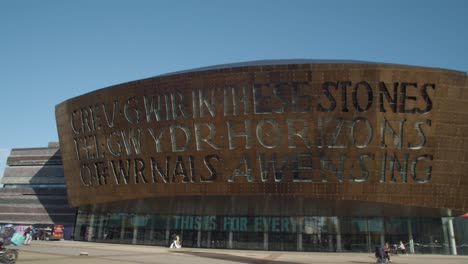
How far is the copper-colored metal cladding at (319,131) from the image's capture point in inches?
1339

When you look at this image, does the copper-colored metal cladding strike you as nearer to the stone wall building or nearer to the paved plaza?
the paved plaza

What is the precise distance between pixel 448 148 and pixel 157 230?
2908cm

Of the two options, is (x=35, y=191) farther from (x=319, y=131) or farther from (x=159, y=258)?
(x=319, y=131)

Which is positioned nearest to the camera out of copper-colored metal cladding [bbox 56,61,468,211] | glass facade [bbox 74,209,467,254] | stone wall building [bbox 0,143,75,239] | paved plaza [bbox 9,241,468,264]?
paved plaza [bbox 9,241,468,264]

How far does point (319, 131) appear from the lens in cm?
3469

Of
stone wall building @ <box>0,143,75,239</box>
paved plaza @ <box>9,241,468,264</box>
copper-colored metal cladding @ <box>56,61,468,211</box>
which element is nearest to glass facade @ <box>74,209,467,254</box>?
copper-colored metal cladding @ <box>56,61,468,211</box>

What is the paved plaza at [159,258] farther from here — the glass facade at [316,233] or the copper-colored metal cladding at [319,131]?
the glass facade at [316,233]

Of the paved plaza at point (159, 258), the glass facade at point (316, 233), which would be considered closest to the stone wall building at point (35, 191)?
the glass facade at point (316, 233)

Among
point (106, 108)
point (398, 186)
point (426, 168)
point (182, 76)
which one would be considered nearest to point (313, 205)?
point (398, 186)

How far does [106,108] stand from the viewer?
1640 inches

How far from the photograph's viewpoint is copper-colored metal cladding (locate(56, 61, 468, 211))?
34.0 m

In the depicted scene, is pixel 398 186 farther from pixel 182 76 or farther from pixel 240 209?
pixel 182 76

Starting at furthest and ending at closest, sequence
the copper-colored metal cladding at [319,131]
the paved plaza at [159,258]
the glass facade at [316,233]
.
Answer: the glass facade at [316,233] → the copper-colored metal cladding at [319,131] → the paved plaza at [159,258]

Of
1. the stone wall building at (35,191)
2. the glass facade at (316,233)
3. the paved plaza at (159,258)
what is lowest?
the paved plaza at (159,258)
